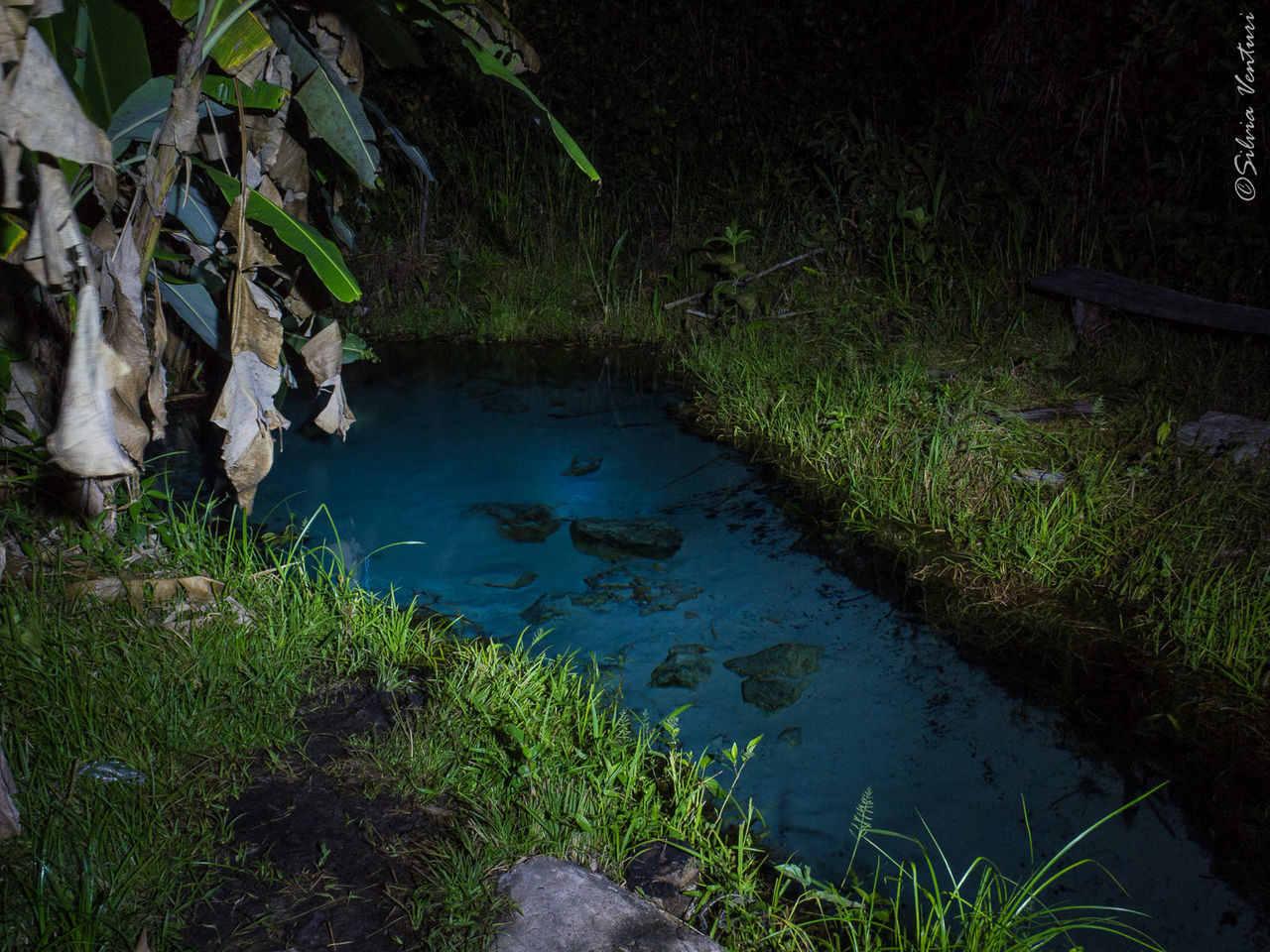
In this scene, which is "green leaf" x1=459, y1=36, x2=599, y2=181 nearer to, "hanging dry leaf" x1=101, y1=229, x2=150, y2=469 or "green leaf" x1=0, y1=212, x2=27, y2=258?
"hanging dry leaf" x1=101, y1=229, x2=150, y2=469

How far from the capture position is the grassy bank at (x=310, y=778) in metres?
1.56

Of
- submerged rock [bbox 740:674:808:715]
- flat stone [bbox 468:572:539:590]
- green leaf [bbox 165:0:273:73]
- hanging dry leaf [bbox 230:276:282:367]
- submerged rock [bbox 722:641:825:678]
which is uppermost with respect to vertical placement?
green leaf [bbox 165:0:273:73]

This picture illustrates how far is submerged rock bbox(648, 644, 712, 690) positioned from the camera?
99.7 inches

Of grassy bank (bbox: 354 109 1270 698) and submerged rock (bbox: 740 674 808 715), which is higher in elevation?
grassy bank (bbox: 354 109 1270 698)

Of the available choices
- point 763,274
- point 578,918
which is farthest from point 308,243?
point 763,274

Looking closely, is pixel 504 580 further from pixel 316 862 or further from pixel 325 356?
pixel 316 862

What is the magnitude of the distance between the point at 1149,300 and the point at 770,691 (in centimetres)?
287

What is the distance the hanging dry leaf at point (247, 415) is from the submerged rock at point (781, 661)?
55.8 inches

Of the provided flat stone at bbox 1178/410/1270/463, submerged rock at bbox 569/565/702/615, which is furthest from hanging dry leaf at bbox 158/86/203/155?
flat stone at bbox 1178/410/1270/463

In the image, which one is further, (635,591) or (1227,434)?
(1227,434)

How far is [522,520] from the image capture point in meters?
3.58

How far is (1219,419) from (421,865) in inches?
127

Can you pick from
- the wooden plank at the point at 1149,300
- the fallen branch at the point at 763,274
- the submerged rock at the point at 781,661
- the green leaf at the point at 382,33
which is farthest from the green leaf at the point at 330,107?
the wooden plank at the point at 1149,300

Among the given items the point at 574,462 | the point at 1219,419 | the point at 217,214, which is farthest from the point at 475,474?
the point at 1219,419
